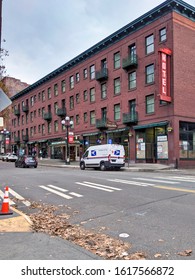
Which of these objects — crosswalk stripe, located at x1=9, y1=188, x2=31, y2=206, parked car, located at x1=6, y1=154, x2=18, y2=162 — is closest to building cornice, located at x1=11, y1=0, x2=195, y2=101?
parked car, located at x1=6, y1=154, x2=18, y2=162

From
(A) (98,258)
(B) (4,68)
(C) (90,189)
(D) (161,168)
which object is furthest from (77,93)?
(A) (98,258)

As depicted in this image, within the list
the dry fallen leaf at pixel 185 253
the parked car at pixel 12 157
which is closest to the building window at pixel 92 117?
the parked car at pixel 12 157

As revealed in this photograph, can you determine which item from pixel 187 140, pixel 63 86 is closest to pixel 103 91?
pixel 63 86

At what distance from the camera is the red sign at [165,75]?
24.7 meters

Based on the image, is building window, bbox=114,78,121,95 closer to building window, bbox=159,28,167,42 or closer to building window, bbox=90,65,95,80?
building window, bbox=90,65,95,80

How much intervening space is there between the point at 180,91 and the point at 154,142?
18.5 feet

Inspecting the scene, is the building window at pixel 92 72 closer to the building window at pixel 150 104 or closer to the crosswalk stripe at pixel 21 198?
the building window at pixel 150 104

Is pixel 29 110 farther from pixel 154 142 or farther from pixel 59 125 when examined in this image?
pixel 154 142

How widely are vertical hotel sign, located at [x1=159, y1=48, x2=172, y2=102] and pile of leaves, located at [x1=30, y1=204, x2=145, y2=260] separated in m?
19.6

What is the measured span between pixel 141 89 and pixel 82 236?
25055 mm

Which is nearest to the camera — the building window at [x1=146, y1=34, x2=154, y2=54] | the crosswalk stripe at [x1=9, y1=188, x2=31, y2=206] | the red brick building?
the crosswalk stripe at [x1=9, y1=188, x2=31, y2=206]

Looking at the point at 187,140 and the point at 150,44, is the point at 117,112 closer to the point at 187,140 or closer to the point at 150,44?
the point at 150,44

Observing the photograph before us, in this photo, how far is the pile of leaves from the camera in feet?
14.4

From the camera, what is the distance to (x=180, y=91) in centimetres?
2589
